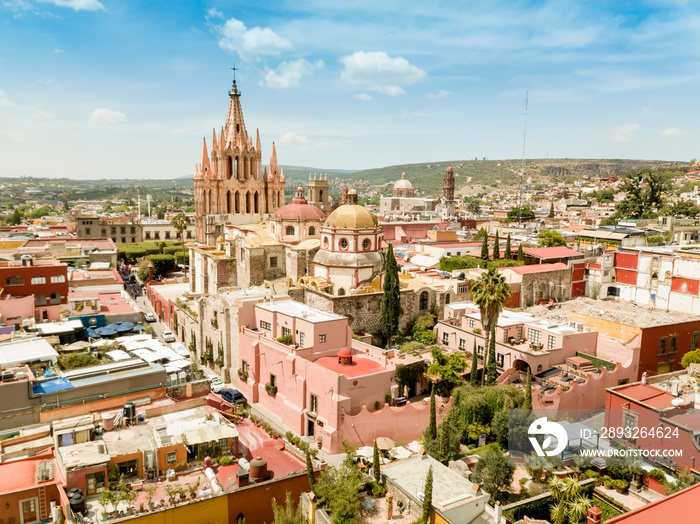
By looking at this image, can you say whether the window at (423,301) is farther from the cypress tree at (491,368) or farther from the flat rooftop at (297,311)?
the cypress tree at (491,368)

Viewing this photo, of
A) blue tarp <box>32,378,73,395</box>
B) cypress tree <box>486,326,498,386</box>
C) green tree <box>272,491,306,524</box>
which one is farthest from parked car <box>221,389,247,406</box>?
cypress tree <box>486,326,498,386</box>

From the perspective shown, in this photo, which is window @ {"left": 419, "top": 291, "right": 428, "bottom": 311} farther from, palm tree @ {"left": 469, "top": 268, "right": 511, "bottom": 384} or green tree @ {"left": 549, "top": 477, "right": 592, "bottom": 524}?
green tree @ {"left": 549, "top": 477, "right": 592, "bottom": 524}

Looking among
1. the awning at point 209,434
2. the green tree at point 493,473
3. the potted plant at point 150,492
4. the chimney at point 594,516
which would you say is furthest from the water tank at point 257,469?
the chimney at point 594,516

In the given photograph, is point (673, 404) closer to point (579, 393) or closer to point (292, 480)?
point (579, 393)

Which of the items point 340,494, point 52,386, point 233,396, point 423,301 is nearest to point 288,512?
point 340,494

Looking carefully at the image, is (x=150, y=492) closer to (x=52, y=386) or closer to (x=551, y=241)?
(x=52, y=386)

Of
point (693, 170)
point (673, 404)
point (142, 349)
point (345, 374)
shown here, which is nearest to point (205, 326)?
point (142, 349)

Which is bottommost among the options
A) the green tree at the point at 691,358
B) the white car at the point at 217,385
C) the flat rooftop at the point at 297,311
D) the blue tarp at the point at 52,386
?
the white car at the point at 217,385
